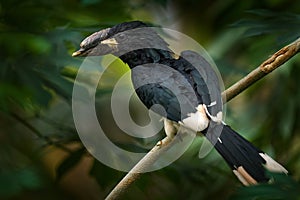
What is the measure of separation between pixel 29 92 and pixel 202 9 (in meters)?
1.49

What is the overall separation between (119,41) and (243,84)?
0.37 metres

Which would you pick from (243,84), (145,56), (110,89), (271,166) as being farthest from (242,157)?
(110,89)

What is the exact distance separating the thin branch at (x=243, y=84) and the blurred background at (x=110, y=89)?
22 centimetres

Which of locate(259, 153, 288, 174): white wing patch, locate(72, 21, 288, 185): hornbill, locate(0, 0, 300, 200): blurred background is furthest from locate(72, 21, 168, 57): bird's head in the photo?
locate(259, 153, 288, 174): white wing patch

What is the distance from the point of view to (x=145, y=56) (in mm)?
2047

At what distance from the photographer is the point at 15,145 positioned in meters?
3.29

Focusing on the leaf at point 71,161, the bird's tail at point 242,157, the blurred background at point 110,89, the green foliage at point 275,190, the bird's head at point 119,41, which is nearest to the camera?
the green foliage at point 275,190

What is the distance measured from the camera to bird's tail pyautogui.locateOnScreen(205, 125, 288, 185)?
1.80m

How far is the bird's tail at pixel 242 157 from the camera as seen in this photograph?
5.90ft

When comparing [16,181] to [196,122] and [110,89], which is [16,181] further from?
[196,122]

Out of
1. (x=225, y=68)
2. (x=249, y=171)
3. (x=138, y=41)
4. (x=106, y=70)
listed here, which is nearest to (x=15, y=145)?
(x=106, y=70)

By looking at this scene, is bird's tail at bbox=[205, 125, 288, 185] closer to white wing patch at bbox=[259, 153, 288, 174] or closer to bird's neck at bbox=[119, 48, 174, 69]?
white wing patch at bbox=[259, 153, 288, 174]

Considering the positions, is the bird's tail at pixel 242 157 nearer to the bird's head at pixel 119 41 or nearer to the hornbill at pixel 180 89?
the hornbill at pixel 180 89

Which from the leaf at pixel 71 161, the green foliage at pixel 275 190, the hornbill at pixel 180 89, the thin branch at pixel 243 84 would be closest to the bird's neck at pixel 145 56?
the hornbill at pixel 180 89
